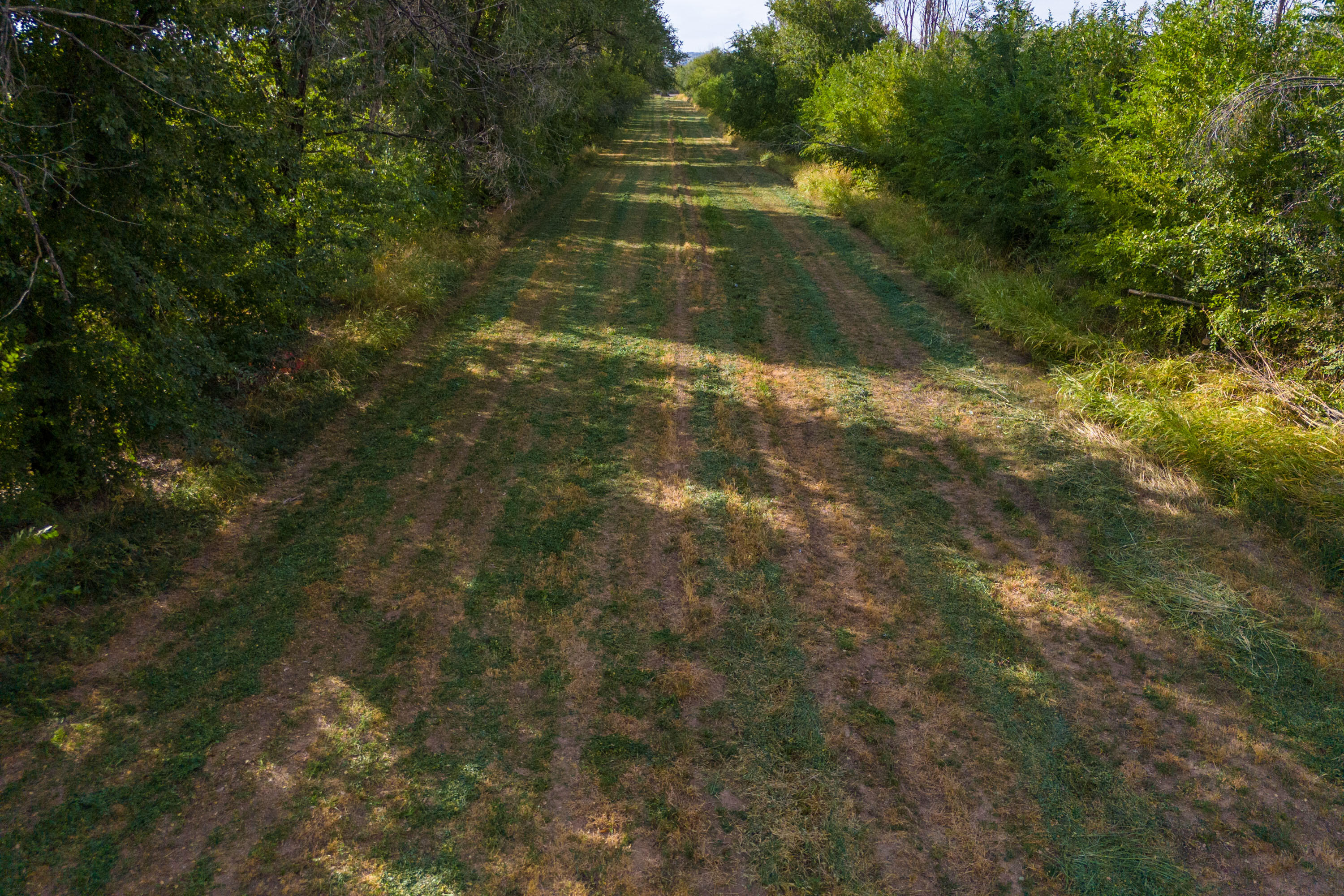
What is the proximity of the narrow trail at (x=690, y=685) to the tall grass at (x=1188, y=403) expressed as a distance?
32 cm

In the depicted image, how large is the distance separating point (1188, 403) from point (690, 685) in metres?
6.56

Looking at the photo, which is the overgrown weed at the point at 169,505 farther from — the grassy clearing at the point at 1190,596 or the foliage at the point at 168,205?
the grassy clearing at the point at 1190,596

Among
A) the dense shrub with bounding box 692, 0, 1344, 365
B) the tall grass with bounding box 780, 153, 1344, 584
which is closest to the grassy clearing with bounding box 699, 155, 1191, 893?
the tall grass with bounding box 780, 153, 1344, 584

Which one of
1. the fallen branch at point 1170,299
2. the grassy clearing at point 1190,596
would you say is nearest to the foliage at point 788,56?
the fallen branch at point 1170,299

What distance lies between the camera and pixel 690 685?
4.57 m

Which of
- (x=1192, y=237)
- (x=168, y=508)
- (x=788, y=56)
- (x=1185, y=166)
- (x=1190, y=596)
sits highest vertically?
(x=788, y=56)

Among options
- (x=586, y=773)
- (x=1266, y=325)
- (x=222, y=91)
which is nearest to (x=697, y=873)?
(x=586, y=773)

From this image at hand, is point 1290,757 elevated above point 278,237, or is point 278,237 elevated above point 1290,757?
point 278,237

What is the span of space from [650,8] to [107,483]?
2330 centimetres

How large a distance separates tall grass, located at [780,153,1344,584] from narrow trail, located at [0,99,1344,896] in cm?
32

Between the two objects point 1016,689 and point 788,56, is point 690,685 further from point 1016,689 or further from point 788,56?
point 788,56

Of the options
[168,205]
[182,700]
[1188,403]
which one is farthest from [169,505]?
[1188,403]

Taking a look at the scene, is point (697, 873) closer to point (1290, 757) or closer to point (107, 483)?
point (1290, 757)

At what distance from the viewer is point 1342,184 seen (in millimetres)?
6660
